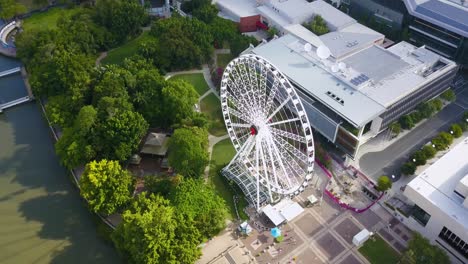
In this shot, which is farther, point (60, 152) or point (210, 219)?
point (60, 152)

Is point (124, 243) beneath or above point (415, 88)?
beneath

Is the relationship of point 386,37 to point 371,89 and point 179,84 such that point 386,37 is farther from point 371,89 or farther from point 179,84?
point 179,84

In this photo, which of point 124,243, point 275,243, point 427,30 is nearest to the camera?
point 124,243

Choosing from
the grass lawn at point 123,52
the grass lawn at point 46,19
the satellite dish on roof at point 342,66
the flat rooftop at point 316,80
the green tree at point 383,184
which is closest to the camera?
the green tree at point 383,184

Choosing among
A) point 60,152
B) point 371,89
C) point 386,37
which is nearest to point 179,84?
point 60,152

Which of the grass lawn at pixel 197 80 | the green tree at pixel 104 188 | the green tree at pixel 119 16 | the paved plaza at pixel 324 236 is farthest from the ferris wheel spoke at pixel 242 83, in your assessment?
the green tree at pixel 119 16

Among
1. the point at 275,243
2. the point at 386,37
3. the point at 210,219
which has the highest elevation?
the point at 386,37

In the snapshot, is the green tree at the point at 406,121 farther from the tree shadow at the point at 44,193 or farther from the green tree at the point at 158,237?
the tree shadow at the point at 44,193

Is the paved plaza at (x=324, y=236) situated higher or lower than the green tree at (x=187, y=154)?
lower
